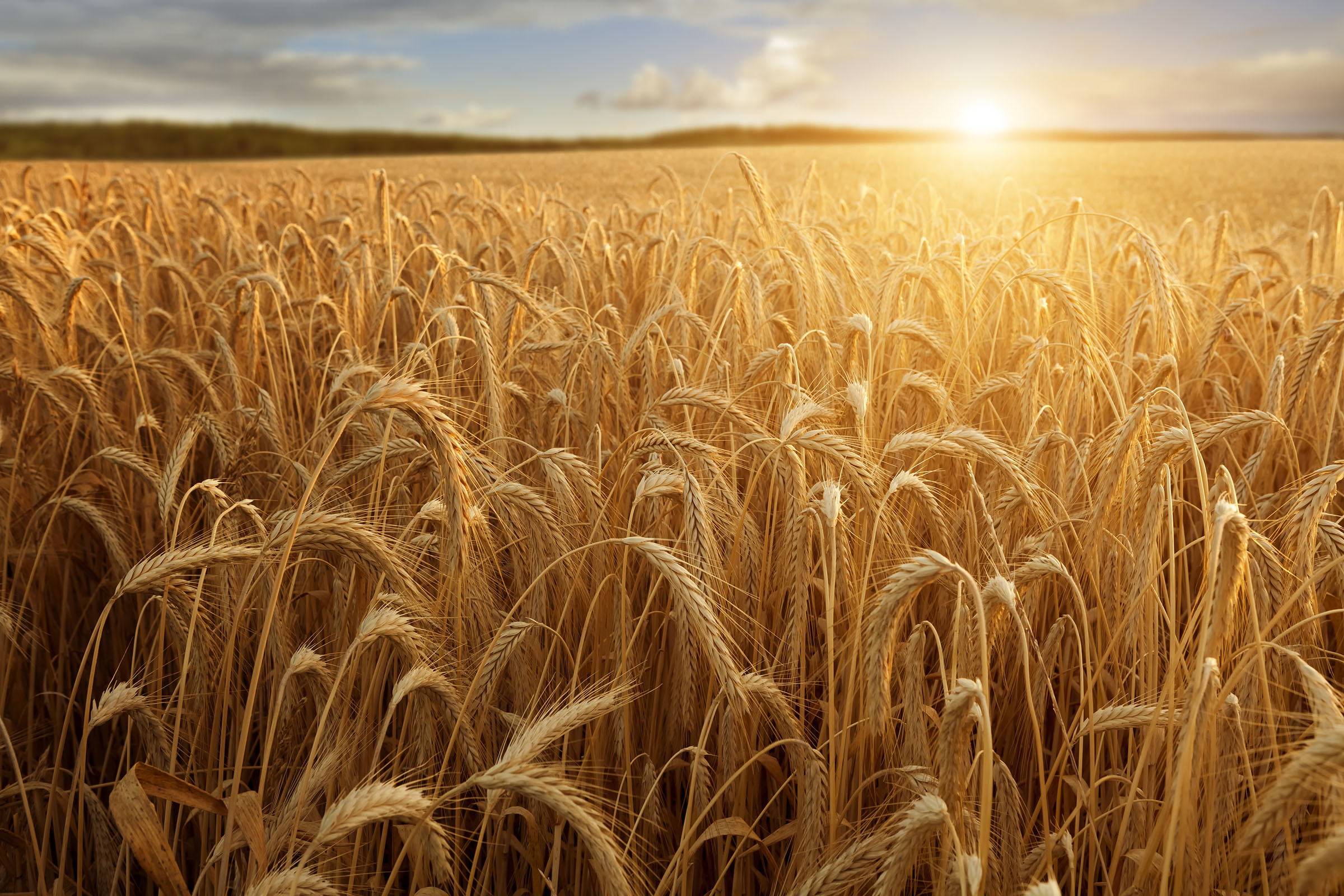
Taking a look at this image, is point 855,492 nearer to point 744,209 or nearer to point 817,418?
point 817,418

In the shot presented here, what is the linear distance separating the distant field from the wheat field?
155 inches

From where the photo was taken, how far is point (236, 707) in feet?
5.49

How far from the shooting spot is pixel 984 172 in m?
16.4

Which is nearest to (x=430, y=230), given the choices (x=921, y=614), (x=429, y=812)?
(x=921, y=614)

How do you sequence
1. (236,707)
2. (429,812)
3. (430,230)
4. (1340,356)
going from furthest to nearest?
1. (430,230)
2. (1340,356)
3. (236,707)
4. (429,812)

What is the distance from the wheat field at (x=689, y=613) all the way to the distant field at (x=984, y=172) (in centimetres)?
395

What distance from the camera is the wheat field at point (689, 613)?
1237mm

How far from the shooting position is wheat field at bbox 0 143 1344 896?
1.24 metres

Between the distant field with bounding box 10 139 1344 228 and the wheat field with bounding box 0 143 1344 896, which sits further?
the distant field with bounding box 10 139 1344 228

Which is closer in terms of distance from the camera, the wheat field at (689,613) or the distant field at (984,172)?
the wheat field at (689,613)

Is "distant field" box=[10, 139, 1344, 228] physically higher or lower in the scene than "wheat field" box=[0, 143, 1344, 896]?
higher

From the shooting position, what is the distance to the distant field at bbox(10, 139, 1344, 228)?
11.6 meters

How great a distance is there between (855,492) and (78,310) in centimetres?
331

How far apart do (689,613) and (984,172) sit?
17.6 meters
